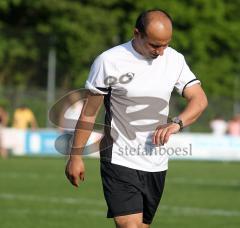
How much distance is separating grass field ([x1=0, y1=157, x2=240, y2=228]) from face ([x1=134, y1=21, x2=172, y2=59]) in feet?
20.7

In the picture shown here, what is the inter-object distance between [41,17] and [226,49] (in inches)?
454

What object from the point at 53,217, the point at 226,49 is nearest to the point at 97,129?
the point at 53,217

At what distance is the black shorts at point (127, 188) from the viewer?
8.05 m

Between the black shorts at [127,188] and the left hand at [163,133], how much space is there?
1.77 ft

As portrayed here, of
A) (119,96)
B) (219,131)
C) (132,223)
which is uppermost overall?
(119,96)

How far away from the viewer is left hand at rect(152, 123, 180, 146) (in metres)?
7.60

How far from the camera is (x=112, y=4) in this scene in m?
53.5

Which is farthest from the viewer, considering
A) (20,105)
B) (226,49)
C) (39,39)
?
(226,49)

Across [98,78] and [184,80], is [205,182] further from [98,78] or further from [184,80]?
[98,78]

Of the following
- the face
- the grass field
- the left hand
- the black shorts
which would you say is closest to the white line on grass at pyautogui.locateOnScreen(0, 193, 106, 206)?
the grass field

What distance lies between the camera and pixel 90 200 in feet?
60.8

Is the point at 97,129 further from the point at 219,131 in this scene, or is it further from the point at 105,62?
the point at 219,131

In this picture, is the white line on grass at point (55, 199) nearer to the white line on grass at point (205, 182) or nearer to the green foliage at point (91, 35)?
the white line on grass at point (205, 182)

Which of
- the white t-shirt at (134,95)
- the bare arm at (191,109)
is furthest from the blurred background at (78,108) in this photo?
the bare arm at (191,109)
